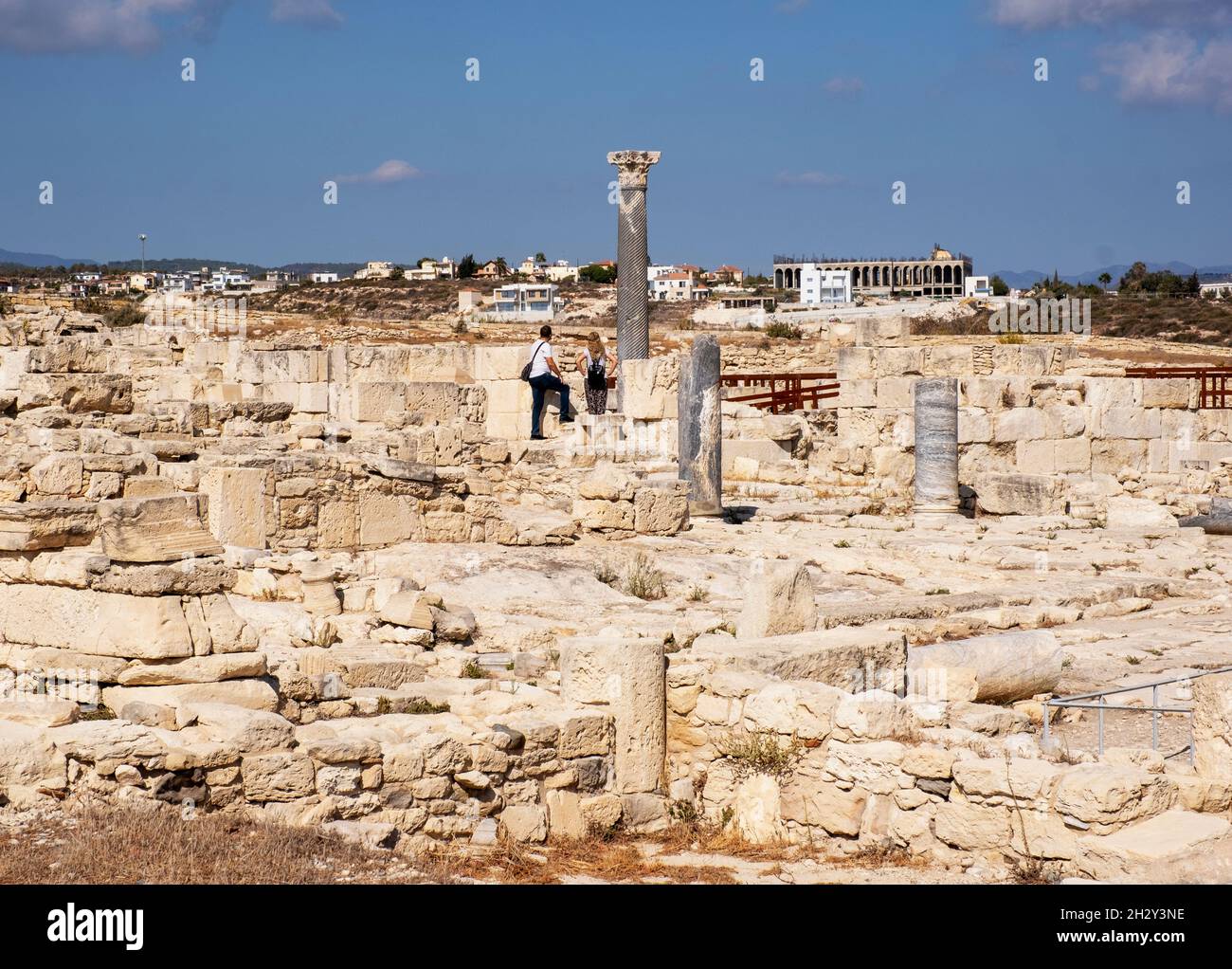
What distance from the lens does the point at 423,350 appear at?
17.8 meters

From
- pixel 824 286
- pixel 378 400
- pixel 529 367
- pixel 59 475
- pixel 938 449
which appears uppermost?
pixel 824 286

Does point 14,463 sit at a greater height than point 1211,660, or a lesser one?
greater

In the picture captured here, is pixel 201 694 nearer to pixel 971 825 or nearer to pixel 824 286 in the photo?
pixel 971 825

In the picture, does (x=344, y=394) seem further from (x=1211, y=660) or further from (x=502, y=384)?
(x=1211, y=660)

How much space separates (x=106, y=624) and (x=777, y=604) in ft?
12.4

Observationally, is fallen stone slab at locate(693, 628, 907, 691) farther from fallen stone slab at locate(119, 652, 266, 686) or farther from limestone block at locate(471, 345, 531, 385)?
limestone block at locate(471, 345, 531, 385)

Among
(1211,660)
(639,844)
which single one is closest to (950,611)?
(1211,660)

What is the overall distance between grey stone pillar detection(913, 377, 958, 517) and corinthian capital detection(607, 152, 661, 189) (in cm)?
777

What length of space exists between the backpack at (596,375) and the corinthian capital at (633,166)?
4962mm

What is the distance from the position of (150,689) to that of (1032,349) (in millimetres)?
15470

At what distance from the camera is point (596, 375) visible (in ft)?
59.7

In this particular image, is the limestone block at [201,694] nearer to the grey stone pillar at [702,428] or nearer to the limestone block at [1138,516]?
the grey stone pillar at [702,428]

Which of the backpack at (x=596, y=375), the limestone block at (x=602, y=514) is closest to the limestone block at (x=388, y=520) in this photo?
the limestone block at (x=602, y=514)

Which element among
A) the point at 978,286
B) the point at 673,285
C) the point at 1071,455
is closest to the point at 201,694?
the point at 1071,455
